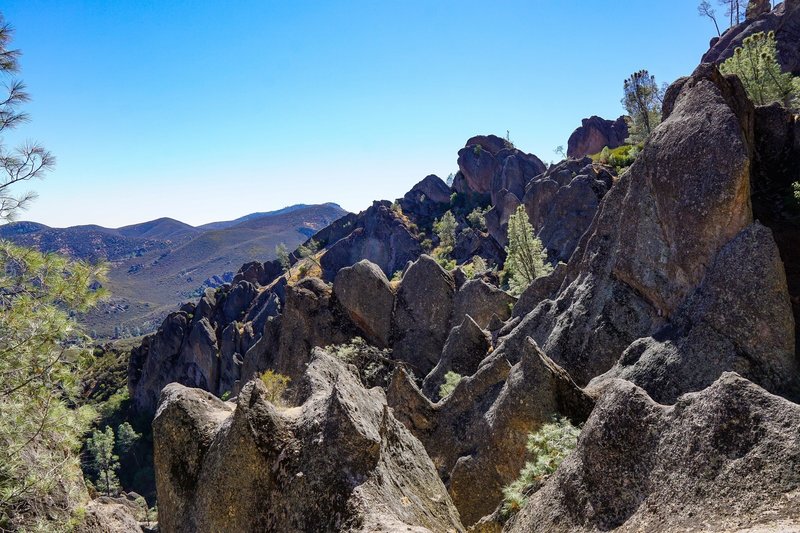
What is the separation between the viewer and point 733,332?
55.3ft

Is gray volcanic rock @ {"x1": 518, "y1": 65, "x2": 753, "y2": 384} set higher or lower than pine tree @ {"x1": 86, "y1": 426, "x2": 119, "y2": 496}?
higher

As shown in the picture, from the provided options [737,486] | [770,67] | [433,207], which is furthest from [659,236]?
[433,207]

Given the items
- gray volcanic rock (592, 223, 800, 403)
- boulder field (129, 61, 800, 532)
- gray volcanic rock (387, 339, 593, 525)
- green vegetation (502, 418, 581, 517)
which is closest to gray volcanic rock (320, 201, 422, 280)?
boulder field (129, 61, 800, 532)

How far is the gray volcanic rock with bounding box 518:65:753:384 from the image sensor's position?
18.9m

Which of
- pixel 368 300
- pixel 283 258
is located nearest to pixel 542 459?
pixel 368 300

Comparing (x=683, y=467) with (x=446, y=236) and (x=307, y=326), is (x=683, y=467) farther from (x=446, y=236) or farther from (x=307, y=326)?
(x=446, y=236)

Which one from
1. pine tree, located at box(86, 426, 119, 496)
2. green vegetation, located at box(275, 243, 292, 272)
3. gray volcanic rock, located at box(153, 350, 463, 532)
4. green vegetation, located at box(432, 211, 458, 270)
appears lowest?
pine tree, located at box(86, 426, 119, 496)

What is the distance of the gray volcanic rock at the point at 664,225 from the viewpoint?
743 inches

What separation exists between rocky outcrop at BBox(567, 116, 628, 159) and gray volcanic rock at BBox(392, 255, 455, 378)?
327 feet

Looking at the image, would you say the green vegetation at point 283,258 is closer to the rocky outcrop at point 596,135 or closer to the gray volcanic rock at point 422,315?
the rocky outcrop at point 596,135

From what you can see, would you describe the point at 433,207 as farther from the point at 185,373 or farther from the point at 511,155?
the point at 185,373

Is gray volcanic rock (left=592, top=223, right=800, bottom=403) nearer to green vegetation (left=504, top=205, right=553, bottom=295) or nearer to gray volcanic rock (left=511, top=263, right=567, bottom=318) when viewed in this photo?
gray volcanic rock (left=511, top=263, right=567, bottom=318)

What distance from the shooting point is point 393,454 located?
13.9m

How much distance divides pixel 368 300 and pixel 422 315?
563 cm
